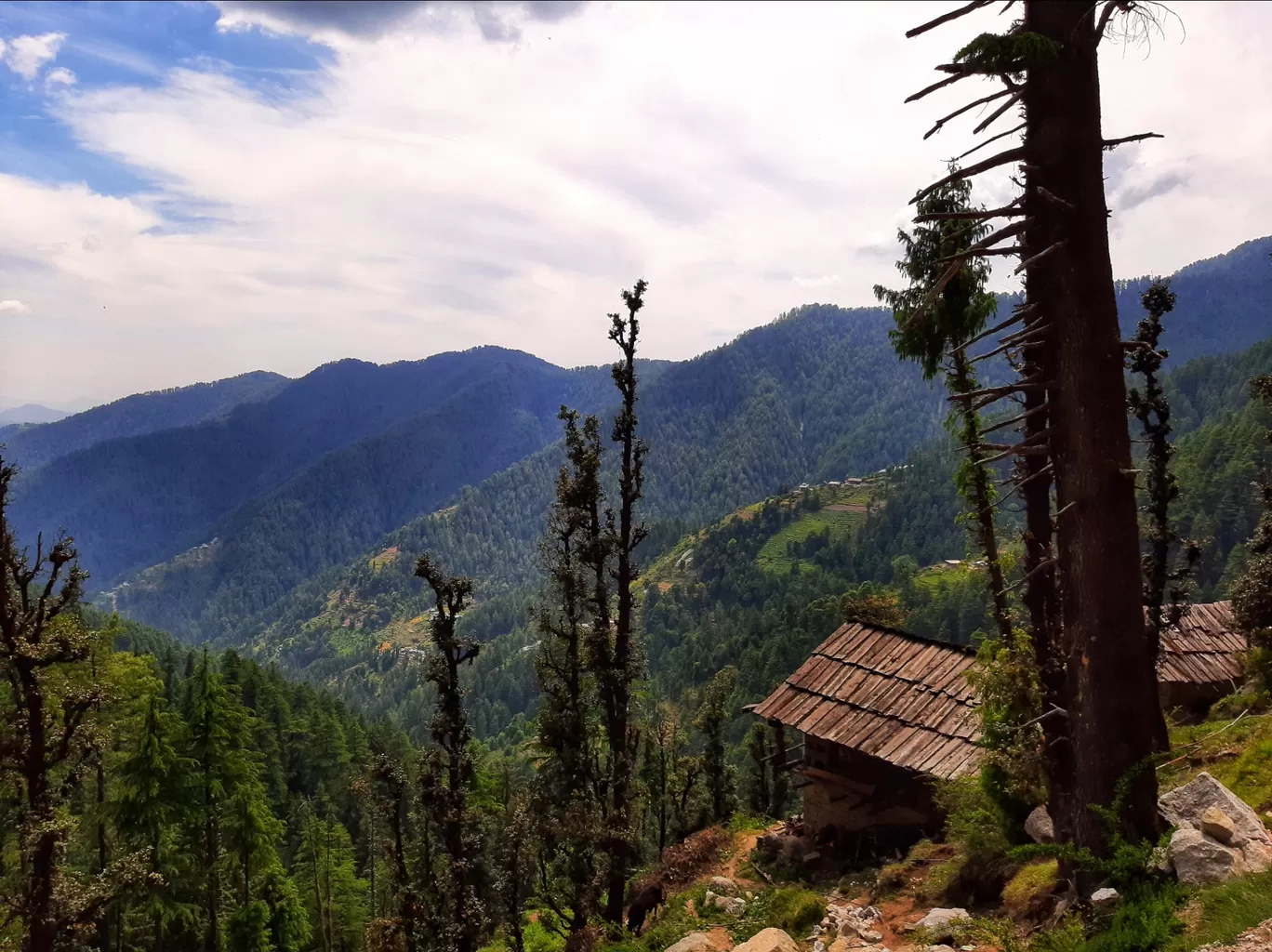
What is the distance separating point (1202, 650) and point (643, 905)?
1666cm

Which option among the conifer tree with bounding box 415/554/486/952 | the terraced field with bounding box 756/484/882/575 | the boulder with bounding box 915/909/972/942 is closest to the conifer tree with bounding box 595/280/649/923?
the conifer tree with bounding box 415/554/486/952

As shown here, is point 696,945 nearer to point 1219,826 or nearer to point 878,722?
point 1219,826

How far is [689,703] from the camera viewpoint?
99250 mm

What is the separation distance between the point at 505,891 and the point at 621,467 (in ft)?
41.0

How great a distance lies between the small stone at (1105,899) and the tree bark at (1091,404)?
41 centimetres

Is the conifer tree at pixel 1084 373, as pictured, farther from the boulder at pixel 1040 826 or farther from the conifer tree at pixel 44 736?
the conifer tree at pixel 44 736

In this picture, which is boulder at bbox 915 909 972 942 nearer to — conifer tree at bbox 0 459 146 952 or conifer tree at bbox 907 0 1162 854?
conifer tree at bbox 907 0 1162 854

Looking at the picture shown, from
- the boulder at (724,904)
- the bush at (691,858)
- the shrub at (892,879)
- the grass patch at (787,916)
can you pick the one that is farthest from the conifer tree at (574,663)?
the shrub at (892,879)

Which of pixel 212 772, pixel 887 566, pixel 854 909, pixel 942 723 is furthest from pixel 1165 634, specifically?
pixel 887 566

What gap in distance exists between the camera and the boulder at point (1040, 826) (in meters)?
11.5

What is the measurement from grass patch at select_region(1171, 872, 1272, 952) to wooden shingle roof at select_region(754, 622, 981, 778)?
34.1 feet

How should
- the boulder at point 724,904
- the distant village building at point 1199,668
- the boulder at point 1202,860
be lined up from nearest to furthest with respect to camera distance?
the boulder at point 1202,860 < the boulder at point 724,904 < the distant village building at point 1199,668

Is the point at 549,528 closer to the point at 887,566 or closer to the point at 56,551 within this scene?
the point at 56,551

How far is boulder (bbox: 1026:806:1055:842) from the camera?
453 inches
